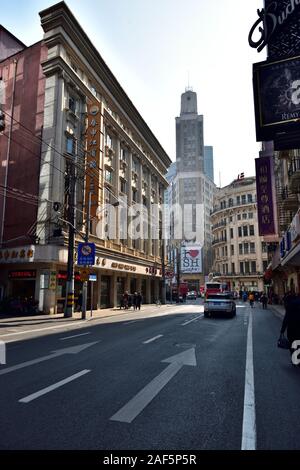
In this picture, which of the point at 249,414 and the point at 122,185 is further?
the point at 122,185

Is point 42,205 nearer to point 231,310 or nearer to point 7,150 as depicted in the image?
point 7,150

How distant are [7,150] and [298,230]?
24.6m

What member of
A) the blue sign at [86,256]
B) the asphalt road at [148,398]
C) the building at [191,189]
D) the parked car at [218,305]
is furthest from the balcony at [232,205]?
the asphalt road at [148,398]

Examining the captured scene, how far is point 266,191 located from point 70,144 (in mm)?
17265

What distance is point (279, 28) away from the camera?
45.0 feet

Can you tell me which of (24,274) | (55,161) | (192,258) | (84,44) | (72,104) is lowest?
(24,274)

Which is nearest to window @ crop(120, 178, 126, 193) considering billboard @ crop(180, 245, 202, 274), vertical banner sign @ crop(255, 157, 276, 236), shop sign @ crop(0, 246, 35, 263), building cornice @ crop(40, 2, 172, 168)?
building cornice @ crop(40, 2, 172, 168)

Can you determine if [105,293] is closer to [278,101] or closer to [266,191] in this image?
[266,191]

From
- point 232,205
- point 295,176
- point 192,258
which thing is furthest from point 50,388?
point 192,258

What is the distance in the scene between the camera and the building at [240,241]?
78.1m

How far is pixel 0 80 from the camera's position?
30.1 meters

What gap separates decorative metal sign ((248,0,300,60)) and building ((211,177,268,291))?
6598cm
